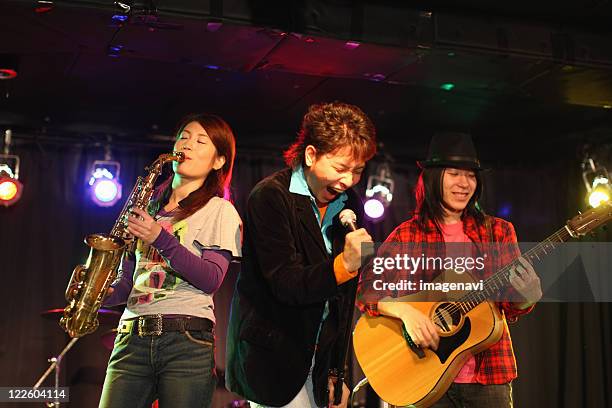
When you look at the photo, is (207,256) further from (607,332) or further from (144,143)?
(607,332)

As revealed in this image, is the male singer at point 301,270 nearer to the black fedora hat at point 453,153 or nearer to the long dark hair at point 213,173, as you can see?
the long dark hair at point 213,173

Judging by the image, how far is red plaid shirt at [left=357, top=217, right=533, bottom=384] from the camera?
3.25 meters

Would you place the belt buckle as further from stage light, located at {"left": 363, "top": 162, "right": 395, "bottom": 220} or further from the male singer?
stage light, located at {"left": 363, "top": 162, "right": 395, "bottom": 220}

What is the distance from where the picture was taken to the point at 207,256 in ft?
9.41

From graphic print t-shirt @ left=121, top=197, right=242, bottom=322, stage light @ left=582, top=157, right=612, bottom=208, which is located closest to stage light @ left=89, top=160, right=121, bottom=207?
graphic print t-shirt @ left=121, top=197, right=242, bottom=322

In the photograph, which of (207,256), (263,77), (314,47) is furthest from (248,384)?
(263,77)

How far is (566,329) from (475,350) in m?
5.12

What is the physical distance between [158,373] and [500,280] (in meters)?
1.78

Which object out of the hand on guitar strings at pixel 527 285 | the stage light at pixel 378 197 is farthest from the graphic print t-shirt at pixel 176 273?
the stage light at pixel 378 197

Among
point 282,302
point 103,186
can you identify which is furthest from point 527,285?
point 103,186

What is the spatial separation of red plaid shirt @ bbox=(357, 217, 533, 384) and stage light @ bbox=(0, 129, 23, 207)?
14.7ft

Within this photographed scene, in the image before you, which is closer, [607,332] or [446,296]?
[446,296]

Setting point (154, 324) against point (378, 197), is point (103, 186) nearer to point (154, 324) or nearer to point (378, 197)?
point (378, 197)

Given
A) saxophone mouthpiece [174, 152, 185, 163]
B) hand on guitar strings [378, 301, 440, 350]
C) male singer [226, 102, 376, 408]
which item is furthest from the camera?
hand on guitar strings [378, 301, 440, 350]
